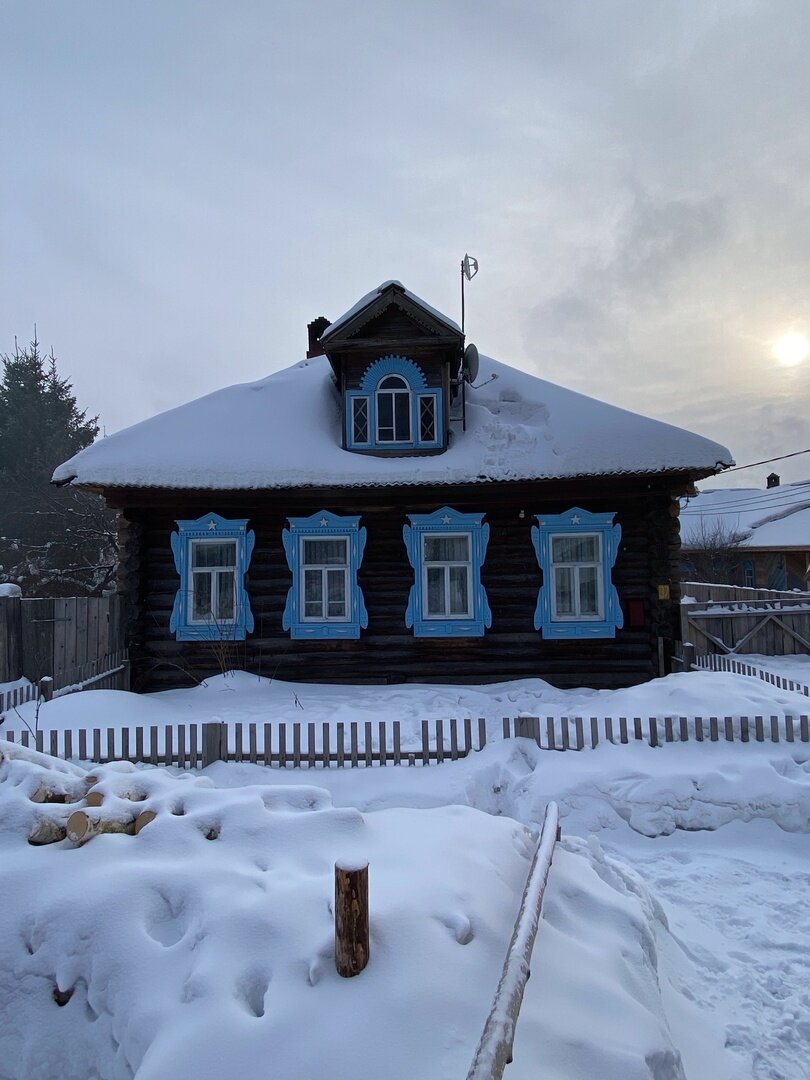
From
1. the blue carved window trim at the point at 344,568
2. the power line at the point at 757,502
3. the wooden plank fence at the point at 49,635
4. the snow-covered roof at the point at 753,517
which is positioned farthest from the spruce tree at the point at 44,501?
the power line at the point at 757,502

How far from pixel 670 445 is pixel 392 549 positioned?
538 cm

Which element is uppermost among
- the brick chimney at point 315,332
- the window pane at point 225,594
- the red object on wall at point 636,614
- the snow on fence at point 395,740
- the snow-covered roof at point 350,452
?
the brick chimney at point 315,332

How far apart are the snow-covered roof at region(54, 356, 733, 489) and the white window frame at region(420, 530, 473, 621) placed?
49.4 inches

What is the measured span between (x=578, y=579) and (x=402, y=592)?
3.38 m

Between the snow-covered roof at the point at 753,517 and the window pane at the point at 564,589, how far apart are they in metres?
26.1

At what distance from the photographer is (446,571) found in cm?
1207

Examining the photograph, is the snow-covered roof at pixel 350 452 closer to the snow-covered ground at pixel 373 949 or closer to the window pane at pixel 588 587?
the window pane at pixel 588 587

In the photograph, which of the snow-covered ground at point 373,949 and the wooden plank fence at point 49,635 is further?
the wooden plank fence at point 49,635

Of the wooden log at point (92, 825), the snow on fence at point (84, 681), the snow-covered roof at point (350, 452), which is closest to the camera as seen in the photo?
the wooden log at point (92, 825)

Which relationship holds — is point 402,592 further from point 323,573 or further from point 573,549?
point 573,549

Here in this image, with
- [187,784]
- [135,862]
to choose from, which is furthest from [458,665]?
[135,862]

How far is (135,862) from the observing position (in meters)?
3.43

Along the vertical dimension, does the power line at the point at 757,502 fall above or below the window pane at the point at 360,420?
above

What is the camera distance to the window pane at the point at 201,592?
39.7ft
